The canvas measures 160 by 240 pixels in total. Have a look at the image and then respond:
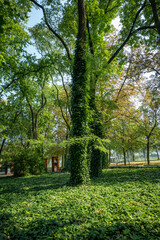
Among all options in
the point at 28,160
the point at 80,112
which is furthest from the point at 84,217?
the point at 28,160

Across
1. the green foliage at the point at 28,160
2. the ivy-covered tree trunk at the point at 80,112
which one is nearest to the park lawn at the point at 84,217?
the ivy-covered tree trunk at the point at 80,112

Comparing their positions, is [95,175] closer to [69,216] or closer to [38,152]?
[69,216]

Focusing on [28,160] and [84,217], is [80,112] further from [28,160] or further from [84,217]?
[28,160]

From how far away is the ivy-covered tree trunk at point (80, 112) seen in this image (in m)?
7.06

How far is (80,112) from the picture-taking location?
7.57 meters

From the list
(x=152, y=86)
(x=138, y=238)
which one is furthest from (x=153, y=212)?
(x=152, y=86)

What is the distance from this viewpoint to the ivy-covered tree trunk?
278 inches

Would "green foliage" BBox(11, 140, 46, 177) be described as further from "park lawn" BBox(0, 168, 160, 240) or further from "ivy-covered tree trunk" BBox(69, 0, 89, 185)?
"park lawn" BBox(0, 168, 160, 240)

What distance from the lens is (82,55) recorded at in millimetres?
8172

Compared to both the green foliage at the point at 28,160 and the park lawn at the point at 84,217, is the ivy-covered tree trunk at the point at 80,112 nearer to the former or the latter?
the park lawn at the point at 84,217

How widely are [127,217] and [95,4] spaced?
1282 centimetres

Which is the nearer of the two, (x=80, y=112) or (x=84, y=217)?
(x=84, y=217)

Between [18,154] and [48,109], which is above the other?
[48,109]

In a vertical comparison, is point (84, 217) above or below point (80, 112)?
below
